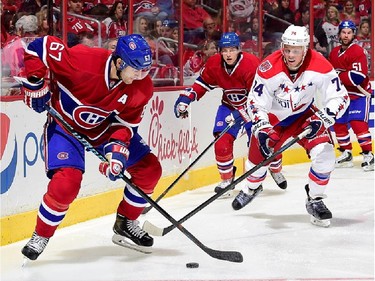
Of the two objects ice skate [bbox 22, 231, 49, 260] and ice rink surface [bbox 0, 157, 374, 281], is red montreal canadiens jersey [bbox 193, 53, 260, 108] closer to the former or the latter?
ice rink surface [bbox 0, 157, 374, 281]

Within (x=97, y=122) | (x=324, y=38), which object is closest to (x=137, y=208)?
(x=97, y=122)

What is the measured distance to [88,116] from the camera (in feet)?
13.3

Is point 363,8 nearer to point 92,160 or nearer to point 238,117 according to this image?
point 238,117

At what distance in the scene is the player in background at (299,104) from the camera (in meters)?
4.80

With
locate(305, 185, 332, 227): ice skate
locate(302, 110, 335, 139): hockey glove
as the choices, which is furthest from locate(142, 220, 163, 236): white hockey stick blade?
locate(305, 185, 332, 227): ice skate

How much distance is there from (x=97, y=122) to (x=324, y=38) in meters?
5.17

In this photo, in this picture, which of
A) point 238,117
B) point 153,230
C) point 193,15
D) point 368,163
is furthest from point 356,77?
point 153,230

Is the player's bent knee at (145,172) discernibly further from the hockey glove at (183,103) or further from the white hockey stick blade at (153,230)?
the hockey glove at (183,103)

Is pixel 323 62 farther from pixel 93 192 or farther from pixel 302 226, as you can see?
pixel 93 192

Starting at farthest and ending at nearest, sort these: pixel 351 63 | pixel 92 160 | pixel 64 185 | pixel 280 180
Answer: pixel 351 63, pixel 280 180, pixel 92 160, pixel 64 185

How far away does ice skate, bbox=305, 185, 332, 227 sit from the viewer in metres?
5.02

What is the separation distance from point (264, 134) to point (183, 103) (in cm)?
119

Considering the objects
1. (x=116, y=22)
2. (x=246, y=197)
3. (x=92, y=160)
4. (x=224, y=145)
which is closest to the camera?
(x=92, y=160)

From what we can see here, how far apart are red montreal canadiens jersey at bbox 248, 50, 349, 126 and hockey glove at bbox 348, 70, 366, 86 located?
109 inches
